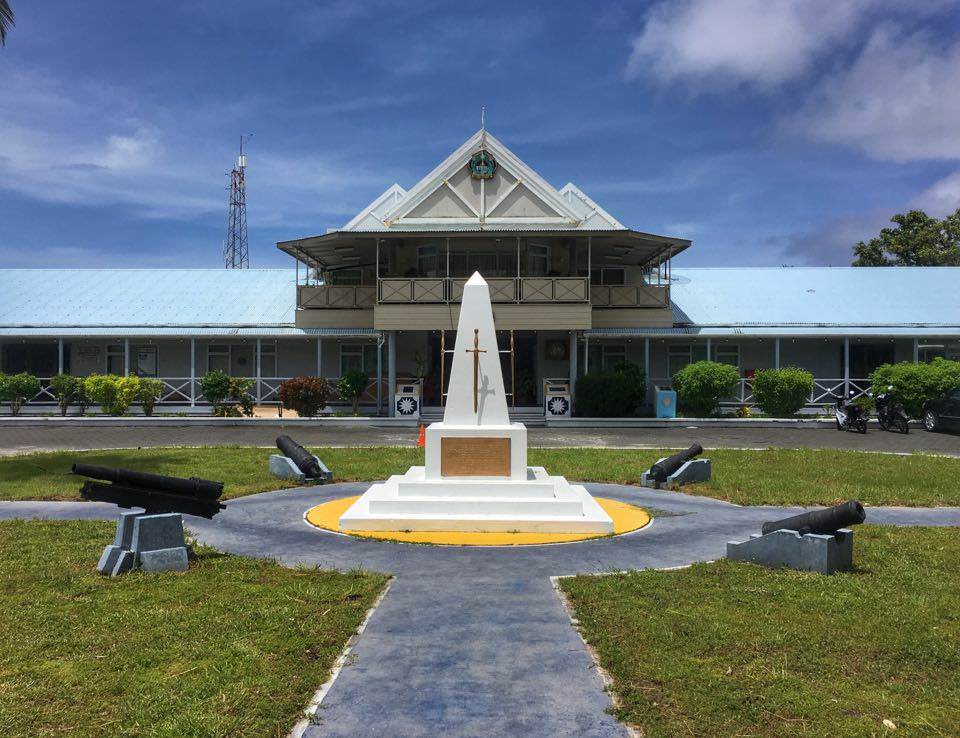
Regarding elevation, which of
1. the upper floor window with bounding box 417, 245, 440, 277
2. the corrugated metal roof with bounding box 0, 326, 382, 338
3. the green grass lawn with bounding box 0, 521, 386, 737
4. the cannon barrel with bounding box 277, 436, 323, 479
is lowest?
the green grass lawn with bounding box 0, 521, 386, 737

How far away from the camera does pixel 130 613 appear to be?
20.0 ft

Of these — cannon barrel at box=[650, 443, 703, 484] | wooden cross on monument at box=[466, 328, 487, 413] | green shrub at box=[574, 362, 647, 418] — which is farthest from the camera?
green shrub at box=[574, 362, 647, 418]

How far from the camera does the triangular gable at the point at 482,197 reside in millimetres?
27375

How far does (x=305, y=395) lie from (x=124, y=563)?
18.3 metres

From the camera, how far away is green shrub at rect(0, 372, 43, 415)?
88.1ft

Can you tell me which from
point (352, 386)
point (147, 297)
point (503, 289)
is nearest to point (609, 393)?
point (503, 289)

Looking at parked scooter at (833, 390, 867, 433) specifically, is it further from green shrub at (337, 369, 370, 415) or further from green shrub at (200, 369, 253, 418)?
green shrub at (200, 369, 253, 418)

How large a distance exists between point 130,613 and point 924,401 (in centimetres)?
2456

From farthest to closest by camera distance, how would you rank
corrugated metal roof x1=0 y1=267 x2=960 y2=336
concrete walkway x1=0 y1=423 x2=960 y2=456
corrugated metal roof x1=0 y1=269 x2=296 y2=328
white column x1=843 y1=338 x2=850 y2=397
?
corrugated metal roof x1=0 y1=269 x2=296 y2=328
corrugated metal roof x1=0 y1=267 x2=960 y2=336
white column x1=843 y1=338 x2=850 y2=397
concrete walkway x1=0 y1=423 x2=960 y2=456

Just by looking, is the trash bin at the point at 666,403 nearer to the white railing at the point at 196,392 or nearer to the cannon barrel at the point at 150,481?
the white railing at the point at 196,392

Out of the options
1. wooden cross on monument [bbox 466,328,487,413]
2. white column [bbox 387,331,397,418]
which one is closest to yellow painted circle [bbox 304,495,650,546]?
wooden cross on monument [bbox 466,328,487,413]

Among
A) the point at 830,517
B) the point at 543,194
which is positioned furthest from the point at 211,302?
the point at 830,517

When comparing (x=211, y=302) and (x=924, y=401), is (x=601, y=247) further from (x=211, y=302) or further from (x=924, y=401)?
(x=211, y=302)

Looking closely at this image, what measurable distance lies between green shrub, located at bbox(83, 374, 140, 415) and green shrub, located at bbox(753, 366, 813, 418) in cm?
2081
